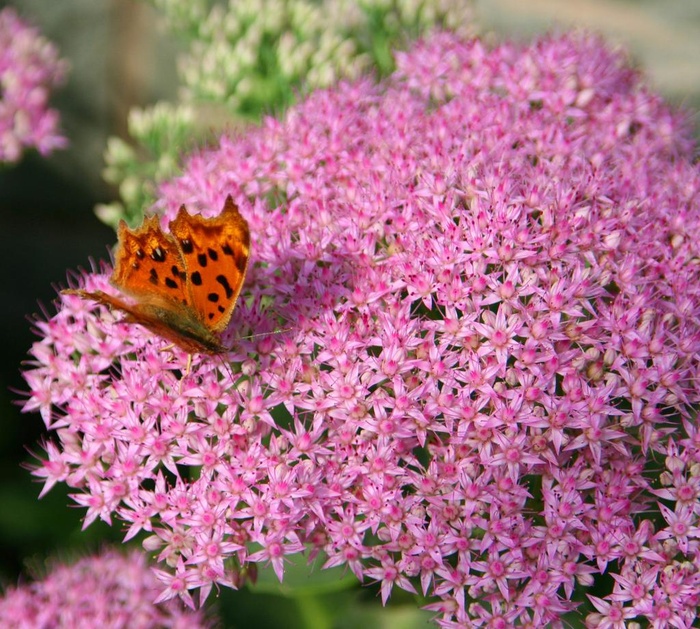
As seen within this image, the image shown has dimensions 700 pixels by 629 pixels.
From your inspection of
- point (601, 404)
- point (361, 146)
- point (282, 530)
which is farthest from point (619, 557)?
point (361, 146)

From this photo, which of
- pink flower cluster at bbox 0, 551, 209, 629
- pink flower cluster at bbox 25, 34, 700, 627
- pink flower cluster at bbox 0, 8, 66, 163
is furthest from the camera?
pink flower cluster at bbox 0, 8, 66, 163

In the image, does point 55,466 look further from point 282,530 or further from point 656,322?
point 656,322

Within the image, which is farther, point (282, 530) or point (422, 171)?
point (422, 171)

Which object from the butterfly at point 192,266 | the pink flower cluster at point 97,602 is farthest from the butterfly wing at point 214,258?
the pink flower cluster at point 97,602

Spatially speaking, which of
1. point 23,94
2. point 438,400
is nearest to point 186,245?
point 438,400

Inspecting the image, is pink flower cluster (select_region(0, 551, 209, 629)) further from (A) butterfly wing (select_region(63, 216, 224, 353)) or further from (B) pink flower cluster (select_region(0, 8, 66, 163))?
(B) pink flower cluster (select_region(0, 8, 66, 163))

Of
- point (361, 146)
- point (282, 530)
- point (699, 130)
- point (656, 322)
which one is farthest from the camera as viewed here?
point (699, 130)

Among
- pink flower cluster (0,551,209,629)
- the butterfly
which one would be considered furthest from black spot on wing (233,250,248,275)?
pink flower cluster (0,551,209,629)
